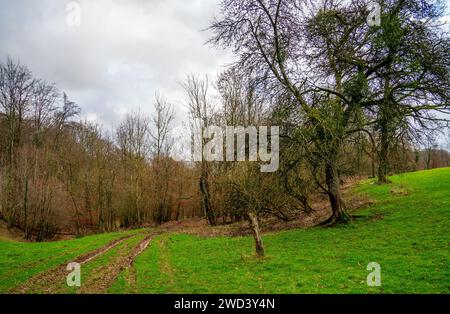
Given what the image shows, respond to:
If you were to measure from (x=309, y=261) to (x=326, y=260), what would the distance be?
0.52 meters

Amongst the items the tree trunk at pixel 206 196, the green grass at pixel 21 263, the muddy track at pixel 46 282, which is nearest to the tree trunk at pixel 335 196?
the muddy track at pixel 46 282

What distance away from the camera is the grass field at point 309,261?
736 centimetres

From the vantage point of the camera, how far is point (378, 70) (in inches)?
526

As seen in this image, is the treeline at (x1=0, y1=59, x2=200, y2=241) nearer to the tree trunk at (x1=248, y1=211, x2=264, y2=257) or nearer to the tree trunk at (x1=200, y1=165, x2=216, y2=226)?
the tree trunk at (x1=200, y1=165, x2=216, y2=226)

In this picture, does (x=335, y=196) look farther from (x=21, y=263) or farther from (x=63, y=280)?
(x=21, y=263)

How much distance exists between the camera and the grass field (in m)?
7.36

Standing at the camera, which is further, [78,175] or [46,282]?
[78,175]

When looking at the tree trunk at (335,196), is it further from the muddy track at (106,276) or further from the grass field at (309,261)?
the muddy track at (106,276)

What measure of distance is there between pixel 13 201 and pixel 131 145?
14.6 metres

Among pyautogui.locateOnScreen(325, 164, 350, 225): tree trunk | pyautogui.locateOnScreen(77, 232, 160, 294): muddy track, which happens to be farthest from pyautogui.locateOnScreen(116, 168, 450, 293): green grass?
pyautogui.locateOnScreen(325, 164, 350, 225): tree trunk

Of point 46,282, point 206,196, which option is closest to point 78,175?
point 206,196

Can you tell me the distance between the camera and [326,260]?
952 cm

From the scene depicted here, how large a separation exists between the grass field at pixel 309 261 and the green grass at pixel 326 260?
0.07 ft
